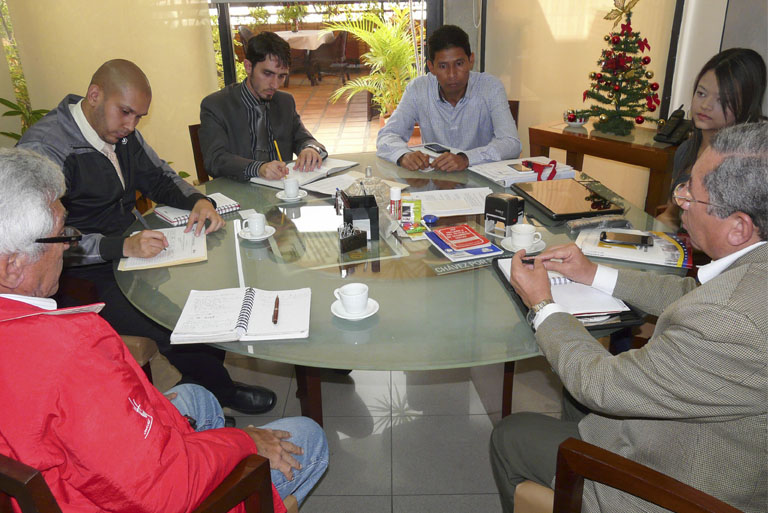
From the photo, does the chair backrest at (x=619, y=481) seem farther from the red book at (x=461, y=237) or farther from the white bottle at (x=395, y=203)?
the white bottle at (x=395, y=203)

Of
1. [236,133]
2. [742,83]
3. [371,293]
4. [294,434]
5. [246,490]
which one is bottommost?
[294,434]

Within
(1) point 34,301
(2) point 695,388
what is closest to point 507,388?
(2) point 695,388

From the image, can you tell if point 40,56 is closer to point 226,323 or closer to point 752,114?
point 226,323

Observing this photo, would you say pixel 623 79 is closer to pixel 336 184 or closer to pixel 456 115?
pixel 456 115

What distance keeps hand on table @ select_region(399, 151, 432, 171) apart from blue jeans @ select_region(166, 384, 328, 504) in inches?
56.6

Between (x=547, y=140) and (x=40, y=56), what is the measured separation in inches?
131

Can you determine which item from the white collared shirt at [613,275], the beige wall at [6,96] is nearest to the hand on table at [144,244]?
the white collared shirt at [613,275]

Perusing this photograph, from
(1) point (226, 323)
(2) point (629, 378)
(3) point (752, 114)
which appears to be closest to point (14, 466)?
(1) point (226, 323)

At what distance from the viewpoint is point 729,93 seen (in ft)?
7.27

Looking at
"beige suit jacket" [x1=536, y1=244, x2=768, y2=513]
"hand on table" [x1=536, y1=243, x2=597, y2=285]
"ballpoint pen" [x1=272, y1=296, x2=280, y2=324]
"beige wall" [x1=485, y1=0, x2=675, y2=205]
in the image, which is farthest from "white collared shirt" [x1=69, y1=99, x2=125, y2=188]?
"beige wall" [x1=485, y1=0, x2=675, y2=205]

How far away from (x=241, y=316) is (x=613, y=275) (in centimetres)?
96

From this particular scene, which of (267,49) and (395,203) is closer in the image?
(395,203)

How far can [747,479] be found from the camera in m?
0.99

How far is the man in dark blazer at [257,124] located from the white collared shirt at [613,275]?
1485mm
